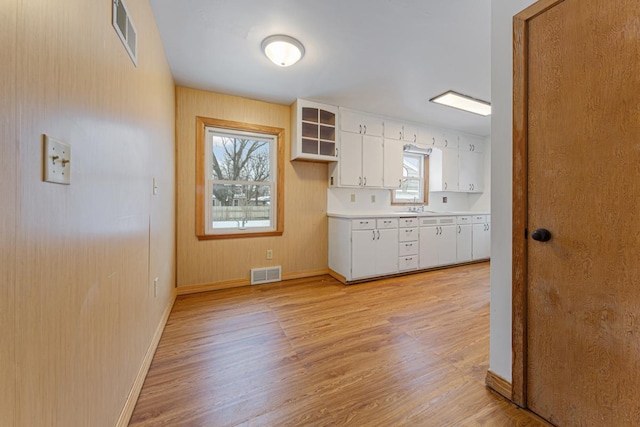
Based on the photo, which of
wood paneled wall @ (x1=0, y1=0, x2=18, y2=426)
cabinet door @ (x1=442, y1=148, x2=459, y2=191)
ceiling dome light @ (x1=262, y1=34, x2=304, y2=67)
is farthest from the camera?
cabinet door @ (x1=442, y1=148, x2=459, y2=191)

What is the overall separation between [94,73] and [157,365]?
1667 mm

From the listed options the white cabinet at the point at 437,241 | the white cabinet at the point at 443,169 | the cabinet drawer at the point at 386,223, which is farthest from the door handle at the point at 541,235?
the white cabinet at the point at 443,169

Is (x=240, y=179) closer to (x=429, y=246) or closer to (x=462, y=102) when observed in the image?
(x=429, y=246)

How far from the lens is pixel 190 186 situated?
9.83 ft

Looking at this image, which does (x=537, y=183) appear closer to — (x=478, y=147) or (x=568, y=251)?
(x=568, y=251)

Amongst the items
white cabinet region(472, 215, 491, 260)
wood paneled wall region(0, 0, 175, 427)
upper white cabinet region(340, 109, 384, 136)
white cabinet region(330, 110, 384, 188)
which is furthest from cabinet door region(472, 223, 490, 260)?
wood paneled wall region(0, 0, 175, 427)

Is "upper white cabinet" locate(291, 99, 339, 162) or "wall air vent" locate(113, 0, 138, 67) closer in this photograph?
"wall air vent" locate(113, 0, 138, 67)

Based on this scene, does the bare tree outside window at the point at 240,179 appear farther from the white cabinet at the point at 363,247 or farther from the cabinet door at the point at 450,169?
the cabinet door at the point at 450,169

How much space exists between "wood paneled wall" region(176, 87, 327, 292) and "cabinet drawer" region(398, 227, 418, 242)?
1.09 meters

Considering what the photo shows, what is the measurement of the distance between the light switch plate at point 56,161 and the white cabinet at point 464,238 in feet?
14.8

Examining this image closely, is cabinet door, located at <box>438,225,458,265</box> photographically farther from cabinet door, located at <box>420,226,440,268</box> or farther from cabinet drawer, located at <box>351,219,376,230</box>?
cabinet drawer, located at <box>351,219,376,230</box>

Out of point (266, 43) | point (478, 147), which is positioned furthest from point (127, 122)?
point (478, 147)

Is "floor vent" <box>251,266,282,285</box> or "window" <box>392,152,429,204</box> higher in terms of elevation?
"window" <box>392,152,429,204</box>

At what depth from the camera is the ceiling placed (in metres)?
1.77
